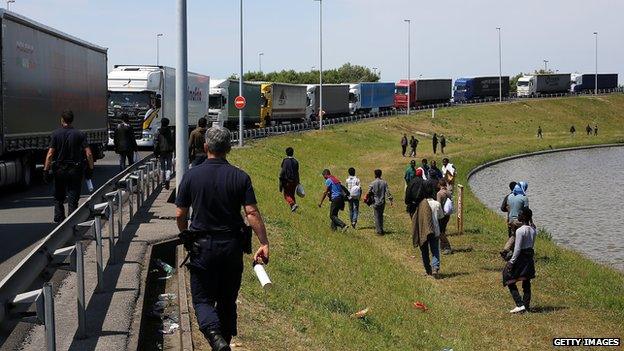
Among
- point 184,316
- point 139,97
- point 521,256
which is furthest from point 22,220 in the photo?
point 139,97

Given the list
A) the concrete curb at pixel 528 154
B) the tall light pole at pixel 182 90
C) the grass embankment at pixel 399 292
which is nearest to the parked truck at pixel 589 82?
the concrete curb at pixel 528 154

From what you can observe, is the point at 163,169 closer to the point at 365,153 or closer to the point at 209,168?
the point at 209,168

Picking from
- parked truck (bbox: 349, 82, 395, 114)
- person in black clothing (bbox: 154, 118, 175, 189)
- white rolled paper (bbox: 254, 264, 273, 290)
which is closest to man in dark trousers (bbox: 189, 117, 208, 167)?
person in black clothing (bbox: 154, 118, 175, 189)

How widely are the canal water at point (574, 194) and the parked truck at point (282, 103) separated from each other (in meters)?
16.8

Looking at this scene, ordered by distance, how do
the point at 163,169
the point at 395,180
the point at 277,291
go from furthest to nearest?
1. the point at 395,180
2. the point at 163,169
3. the point at 277,291

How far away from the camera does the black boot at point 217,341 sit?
6.95 metres

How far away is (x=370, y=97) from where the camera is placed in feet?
316

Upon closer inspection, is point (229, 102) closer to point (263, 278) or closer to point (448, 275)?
point (448, 275)

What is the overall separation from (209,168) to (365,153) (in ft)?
189

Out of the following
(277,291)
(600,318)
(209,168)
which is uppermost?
(209,168)

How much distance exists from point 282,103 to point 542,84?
7086 centimetres

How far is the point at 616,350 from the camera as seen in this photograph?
45.3 ft

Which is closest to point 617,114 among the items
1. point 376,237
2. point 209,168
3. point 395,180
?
point 395,180

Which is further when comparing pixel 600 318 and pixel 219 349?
pixel 600 318
